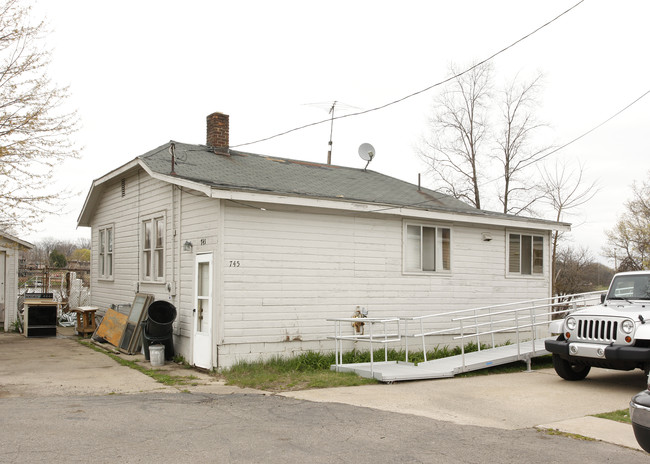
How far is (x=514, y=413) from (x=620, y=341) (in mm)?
2570

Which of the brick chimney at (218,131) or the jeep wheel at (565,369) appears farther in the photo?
the brick chimney at (218,131)

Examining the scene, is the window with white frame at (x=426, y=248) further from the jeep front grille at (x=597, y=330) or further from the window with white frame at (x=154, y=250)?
the window with white frame at (x=154, y=250)

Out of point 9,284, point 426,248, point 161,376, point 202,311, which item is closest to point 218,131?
point 202,311

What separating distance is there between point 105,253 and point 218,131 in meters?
5.36

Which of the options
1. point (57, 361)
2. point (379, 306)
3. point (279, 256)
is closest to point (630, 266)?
point (379, 306)

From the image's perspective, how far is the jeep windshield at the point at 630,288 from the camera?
10250 mm

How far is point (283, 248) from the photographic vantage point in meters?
11.9

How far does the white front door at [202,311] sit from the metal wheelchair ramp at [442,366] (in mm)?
2452

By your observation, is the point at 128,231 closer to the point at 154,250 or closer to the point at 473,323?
the point at 154,250

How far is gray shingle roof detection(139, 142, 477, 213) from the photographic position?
12.2 meters

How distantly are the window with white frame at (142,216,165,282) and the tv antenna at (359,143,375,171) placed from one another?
694cm

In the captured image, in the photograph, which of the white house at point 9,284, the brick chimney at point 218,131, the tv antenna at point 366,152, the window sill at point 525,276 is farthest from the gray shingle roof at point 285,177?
the white house at point 9,284

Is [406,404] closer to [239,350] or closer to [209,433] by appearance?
[209,433]

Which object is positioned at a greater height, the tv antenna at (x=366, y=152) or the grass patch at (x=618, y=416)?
the tv antenna at (x=366, y=152)
